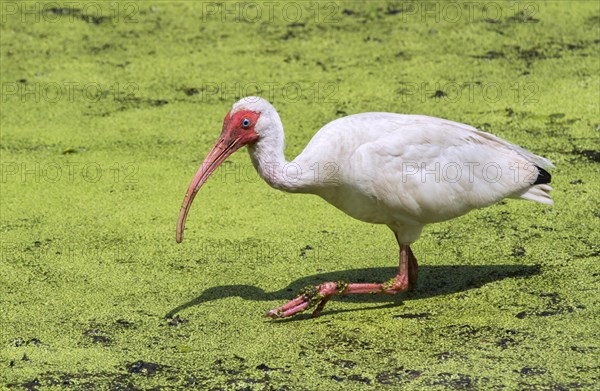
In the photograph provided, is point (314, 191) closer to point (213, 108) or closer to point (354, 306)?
point (354, 306)

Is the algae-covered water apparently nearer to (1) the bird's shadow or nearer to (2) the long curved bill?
(1) the bird's shadow

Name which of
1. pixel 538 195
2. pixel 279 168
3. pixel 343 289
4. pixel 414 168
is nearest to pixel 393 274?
pixel 343 289

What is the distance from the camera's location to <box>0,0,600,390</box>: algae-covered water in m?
5.00

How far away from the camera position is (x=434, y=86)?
28.5ft

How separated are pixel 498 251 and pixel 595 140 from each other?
185cm

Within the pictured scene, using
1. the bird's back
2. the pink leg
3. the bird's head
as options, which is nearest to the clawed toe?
the pink leg

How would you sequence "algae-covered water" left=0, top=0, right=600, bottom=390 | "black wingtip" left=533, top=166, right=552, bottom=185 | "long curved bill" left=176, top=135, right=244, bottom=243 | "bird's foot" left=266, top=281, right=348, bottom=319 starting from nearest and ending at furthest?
"algae-covered water" left=0, top=0, right=600, bottom=390
"bird's foot" left=266, top=281, right=348, bottom=319
"long curved bill" left=176, top=135, right=244, bottom=243
"black wingtip" left=533, top=166, right=552, bottom=185

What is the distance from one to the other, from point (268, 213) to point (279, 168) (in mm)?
1407

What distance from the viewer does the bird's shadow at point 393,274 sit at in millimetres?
5750

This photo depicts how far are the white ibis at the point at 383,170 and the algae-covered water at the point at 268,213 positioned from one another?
0.42m

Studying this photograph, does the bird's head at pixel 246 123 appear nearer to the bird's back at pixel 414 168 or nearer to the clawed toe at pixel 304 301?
the bird's back at pixel 414 168

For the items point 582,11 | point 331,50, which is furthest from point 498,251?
point 582,11

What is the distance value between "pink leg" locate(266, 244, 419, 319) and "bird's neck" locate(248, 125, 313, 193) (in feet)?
1.77

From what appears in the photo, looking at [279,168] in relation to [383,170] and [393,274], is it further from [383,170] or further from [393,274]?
[393,274]
